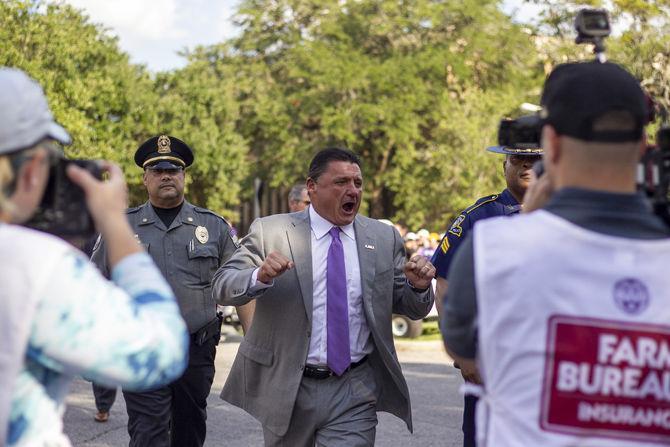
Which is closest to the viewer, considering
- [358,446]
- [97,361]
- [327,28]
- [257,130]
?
[97,361]

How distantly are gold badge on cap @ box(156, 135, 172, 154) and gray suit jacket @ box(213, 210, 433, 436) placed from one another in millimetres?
1863

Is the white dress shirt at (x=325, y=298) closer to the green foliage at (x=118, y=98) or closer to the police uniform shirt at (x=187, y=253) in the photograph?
the police uniform shirt at (x=187, y=253)

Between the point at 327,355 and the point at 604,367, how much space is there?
3151mm

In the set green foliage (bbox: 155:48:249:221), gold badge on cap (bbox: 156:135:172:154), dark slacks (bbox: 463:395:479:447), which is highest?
green foliage (bbox: 155:48:249:221)

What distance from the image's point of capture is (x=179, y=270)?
744 cm

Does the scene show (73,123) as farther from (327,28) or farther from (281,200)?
(281,200)

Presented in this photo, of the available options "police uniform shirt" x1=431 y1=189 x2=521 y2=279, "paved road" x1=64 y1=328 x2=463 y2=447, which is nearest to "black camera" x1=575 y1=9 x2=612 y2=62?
"police uniform shirt" x1=431 y1=189 x2=521 y2=279

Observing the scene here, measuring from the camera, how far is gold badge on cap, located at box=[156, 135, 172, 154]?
777cm

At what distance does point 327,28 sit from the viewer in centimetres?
4166

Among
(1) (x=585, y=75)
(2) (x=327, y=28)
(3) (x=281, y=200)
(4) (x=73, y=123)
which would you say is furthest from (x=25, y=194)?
(3) (x=281, y=200)

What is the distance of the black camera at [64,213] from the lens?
104 inches

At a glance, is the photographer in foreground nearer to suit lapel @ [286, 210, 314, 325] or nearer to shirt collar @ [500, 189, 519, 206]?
suit lapel @ [286, 210, 314, 325]

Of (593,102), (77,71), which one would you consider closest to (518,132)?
(593,102)

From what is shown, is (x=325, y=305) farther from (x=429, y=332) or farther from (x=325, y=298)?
(x=429, y=332)
